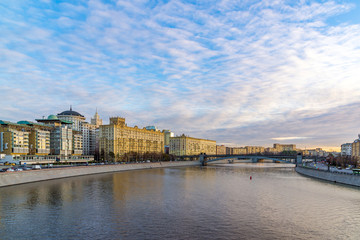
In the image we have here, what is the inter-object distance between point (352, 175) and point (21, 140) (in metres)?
96.2

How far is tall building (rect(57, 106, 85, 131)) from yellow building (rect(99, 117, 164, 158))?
20.5 metres

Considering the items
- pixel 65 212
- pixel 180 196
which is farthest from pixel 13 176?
pixel 180 196

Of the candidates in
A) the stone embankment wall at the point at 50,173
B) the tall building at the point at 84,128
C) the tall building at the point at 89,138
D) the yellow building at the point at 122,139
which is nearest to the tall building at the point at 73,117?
the tall building at the point at 84,128

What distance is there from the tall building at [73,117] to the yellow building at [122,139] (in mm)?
20526

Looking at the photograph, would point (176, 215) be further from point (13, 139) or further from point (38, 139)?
point (38, 139)

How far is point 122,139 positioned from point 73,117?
35577mm

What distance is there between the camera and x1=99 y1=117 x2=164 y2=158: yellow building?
140m

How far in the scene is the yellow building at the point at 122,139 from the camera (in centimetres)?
14025

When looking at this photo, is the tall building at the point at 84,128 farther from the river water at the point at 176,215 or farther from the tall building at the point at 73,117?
the river water at the point at 176,215

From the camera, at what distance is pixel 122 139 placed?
146 meters

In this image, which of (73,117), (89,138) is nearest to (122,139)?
(89,138)

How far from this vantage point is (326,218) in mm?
29266

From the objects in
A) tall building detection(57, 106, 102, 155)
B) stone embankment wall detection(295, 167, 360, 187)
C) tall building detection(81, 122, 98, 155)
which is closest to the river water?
stone embankment wall detection(295, 167, 360, 187)

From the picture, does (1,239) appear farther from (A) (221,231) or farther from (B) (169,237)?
(A) (221,231)
